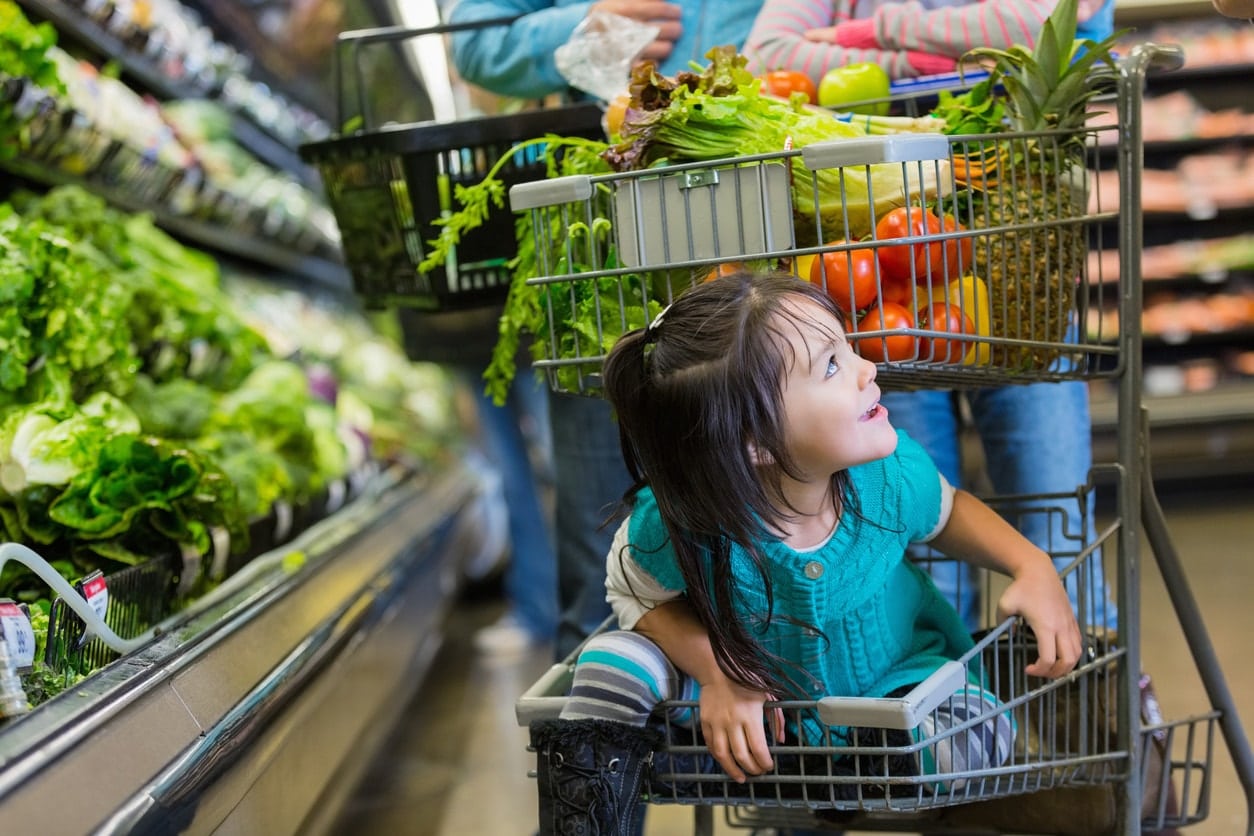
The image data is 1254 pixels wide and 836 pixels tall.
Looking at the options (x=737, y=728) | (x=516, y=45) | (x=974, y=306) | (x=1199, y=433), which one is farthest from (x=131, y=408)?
(x=1199, y=433)

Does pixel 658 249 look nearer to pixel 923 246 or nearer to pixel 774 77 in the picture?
pixel 923 246

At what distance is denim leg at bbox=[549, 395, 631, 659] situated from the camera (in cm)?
212

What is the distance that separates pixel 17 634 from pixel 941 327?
104 centimetres

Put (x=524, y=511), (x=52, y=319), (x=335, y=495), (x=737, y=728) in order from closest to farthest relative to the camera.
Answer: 1. (x=737, y=728)
2. (x=52, y=319)
3. (x=335, y=495)
4. (x=524, y=511)

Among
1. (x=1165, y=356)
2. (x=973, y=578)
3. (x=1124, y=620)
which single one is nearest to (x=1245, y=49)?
(x=1165, y=356)

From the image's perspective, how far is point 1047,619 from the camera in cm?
144

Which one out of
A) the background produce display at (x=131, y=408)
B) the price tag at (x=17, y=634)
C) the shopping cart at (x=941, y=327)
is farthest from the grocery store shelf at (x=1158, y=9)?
the price tag at (x=17, y=634)

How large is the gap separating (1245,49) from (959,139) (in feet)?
19.2

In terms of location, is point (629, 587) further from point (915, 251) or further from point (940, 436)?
point (940, 436)

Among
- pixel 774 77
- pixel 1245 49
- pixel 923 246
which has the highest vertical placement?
pixel 1245 49

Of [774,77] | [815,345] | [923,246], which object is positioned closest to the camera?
[815,345]

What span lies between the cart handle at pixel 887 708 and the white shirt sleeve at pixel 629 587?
11.0 inches

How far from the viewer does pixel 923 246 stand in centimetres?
143

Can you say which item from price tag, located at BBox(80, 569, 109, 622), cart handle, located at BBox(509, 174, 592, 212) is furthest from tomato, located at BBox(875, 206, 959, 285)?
price tag, located at BBox(80, 569, 109, 622)
